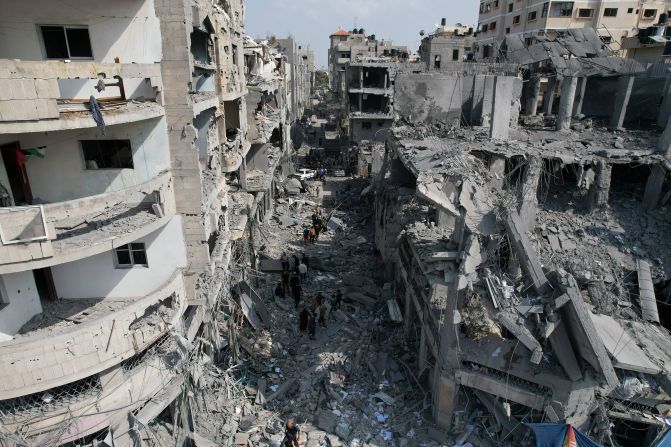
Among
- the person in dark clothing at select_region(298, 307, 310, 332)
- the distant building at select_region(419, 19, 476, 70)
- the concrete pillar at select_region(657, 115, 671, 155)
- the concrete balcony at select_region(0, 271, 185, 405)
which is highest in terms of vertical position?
the distant building at select_region(419, 19, 476, 70)

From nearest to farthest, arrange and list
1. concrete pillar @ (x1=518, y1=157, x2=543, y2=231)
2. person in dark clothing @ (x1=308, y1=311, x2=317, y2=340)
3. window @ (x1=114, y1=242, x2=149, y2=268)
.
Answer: window @ (x1=114, y1=242, x2=149, y2=268) → concrete pillar @ (x1=518, y1=157, x2=543, y2=231) → person in dark clothing @ (x1=308, y1=311, x2=317, y2=340)

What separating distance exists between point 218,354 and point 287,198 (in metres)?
19.3

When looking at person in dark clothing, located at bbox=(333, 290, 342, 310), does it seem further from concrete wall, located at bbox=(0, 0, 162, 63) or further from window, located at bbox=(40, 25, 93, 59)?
window, located at bbox=(40, 25, 93, 59)

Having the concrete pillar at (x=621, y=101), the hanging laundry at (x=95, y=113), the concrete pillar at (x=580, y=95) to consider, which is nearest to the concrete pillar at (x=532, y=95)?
the concrete pillar at (x=580, y=95)

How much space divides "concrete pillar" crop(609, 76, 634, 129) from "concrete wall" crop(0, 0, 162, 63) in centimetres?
2145

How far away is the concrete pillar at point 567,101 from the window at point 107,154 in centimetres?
1951

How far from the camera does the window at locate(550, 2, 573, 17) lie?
3812 cm

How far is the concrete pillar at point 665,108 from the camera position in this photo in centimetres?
2048

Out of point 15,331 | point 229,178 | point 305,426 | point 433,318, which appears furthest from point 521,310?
point 229,178

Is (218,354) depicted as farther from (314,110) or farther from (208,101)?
(314,110)

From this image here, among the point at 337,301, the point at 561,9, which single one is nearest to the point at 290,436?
the point at 337,301

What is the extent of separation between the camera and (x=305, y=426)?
12.6 meters

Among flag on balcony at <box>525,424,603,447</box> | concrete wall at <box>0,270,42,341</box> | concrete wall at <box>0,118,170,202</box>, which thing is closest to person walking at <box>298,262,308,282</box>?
concrete wall at <box>0,118,170,202</box>

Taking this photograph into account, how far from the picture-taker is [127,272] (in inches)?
429
